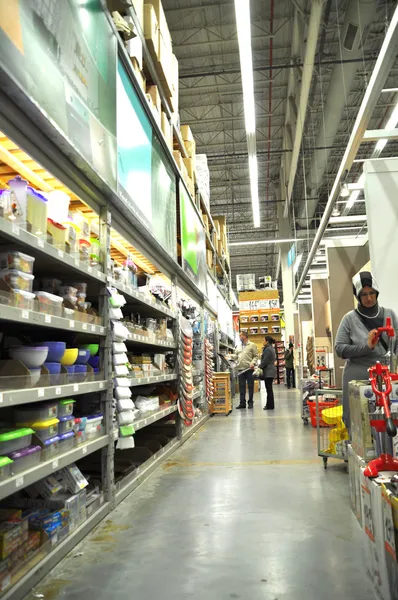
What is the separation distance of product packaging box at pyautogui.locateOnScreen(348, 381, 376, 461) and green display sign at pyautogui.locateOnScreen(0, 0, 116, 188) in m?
2.07

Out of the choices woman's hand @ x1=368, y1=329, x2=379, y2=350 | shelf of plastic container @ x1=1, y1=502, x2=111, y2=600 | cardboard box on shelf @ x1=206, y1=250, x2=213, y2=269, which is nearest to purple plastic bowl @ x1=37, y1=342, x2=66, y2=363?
shelf of plastic container @ x1=1, y1=502, x2=111, y2=600

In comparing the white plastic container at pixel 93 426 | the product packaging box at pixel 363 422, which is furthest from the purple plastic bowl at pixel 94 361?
the product packaging box at pixel 363 422

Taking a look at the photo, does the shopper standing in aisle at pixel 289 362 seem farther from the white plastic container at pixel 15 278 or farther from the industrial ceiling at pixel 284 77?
the white plastic container at pixel 15 278

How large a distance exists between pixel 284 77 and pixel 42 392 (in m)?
11.9

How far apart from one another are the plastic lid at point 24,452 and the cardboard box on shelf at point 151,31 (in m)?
3.95

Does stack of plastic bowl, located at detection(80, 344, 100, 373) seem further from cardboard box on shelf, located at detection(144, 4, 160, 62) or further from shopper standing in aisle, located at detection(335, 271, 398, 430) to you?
cardboard box on shelf, located at detection(144, 4, 160, 62)

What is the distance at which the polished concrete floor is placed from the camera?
2.00 meters

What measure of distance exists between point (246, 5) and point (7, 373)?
497 centimetres

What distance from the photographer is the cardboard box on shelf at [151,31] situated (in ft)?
14.5

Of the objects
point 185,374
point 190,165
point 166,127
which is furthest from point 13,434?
point 190,165

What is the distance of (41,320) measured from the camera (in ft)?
7.57

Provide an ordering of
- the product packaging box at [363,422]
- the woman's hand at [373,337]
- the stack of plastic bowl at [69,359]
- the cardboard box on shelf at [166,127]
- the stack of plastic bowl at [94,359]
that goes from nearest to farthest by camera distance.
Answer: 1. the product packaging box at [363,422]
2. the stack of plastic bowl at [69,359]
3. the woman's hand at [373,337]
4. the stack of plastic bowl at [94,359]
5. the cardboard box on shelf at [166,127]

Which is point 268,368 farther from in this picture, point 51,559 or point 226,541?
point 51,559

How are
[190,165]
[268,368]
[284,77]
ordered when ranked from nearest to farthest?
[190,165] < [268,368] < [284,77]
